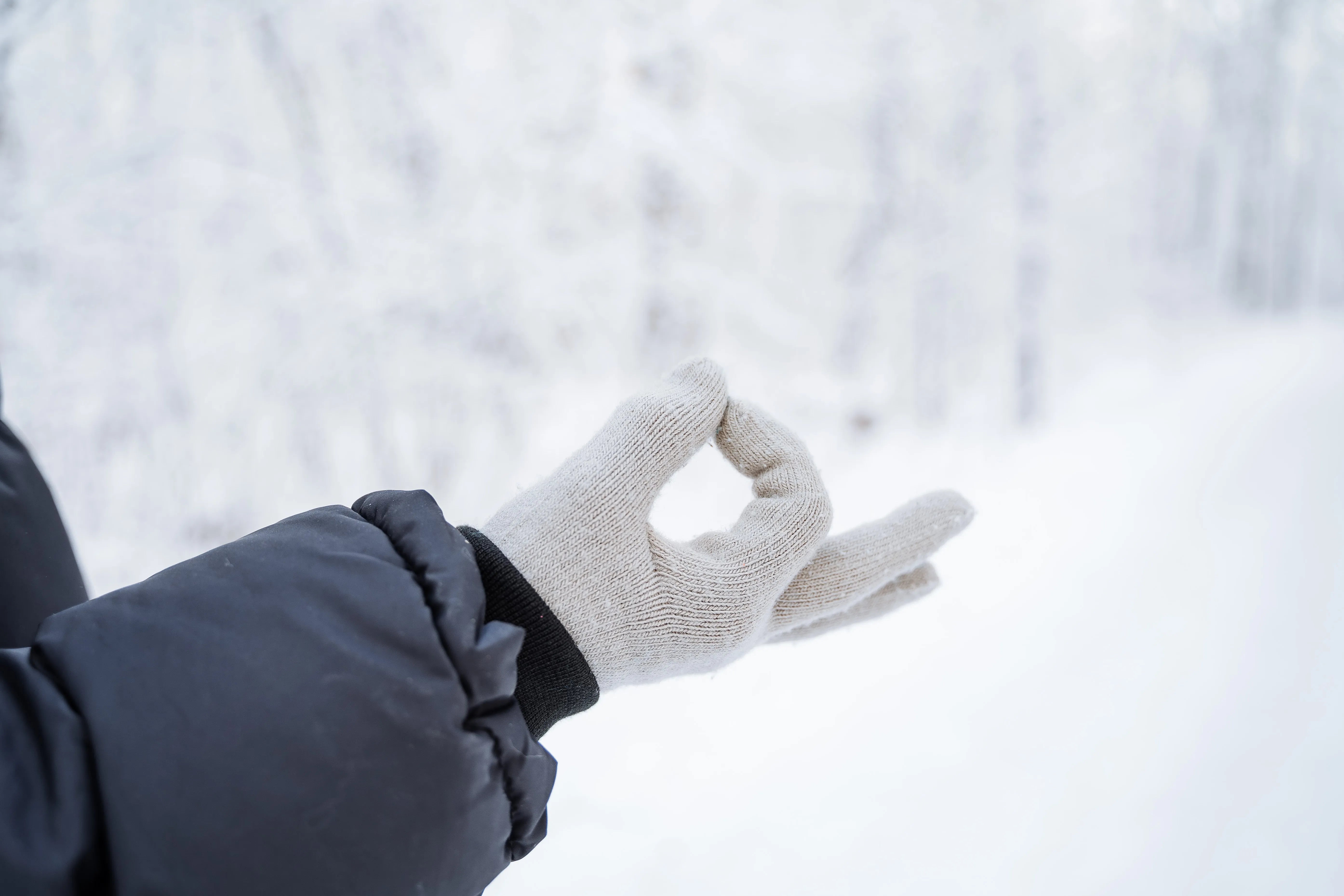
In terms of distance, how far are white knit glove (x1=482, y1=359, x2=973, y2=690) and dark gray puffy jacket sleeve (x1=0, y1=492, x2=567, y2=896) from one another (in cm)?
21

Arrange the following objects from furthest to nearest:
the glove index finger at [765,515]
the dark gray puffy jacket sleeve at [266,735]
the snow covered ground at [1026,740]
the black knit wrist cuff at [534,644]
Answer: the snow covered ground at [1026,740] → the glove index finger at [765,515] → the black knit wrist cuff at [534,644] → the dark gray puffy jacket sleeve at [266,735]

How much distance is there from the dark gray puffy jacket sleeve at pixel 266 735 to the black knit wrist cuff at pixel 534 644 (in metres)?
0.14

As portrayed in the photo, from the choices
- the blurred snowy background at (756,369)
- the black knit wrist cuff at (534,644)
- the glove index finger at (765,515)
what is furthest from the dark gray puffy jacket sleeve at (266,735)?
the blurred snowy background at (756,369)

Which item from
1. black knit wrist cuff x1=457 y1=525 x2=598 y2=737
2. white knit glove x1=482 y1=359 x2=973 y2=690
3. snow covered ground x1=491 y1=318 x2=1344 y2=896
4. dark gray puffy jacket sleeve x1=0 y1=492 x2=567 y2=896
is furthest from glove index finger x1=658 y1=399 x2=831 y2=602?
snow covered ground x1=491 y1=318 x2=1344 y2=896

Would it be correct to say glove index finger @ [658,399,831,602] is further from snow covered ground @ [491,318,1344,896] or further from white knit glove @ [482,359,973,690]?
snow covered ground @ [491,318,1344,896]

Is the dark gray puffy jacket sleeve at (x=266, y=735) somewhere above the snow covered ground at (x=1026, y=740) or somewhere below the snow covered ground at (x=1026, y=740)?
above

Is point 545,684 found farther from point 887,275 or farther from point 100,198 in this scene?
point 887,275

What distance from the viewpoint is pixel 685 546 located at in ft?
3.35

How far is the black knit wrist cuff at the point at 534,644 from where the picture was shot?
2.76 ft

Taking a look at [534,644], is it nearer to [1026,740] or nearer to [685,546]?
[685,546]

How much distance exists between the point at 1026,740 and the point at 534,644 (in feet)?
4.12

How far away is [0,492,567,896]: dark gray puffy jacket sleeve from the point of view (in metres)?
0.54

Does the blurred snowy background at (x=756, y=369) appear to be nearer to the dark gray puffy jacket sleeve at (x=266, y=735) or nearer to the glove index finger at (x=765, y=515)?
the glove index finger at (x=765, y=515)

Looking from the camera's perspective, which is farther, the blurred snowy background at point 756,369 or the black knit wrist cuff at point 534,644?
the blurred snowy background at point 756,369
